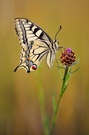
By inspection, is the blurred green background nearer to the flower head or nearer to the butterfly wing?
the butterfly wing

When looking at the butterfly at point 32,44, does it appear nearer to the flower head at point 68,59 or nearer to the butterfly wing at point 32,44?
the butterfly wing at point 32,44

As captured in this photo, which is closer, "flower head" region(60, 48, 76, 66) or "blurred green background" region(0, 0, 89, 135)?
"flower head" region(60, 48, 76, 66)

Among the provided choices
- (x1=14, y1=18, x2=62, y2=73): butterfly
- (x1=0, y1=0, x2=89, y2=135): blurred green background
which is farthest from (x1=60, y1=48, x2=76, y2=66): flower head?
(x1=0, y1=0, x2=89, y2=135): blurred green background

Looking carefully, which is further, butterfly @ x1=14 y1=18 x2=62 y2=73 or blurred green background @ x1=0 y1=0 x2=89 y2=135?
blurred green background @ x1=0 y1=0 x2=89 y2=135

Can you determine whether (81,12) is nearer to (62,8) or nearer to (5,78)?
(62,8)

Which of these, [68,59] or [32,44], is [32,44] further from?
[68,59]

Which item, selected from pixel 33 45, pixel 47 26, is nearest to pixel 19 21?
pixel 33 45

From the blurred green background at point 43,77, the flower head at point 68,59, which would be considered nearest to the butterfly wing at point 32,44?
the flower head at point 68,59

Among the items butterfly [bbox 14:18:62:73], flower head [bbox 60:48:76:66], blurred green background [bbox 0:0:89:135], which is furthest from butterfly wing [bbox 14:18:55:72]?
blurred green background [bbox 0:0:89:135]
